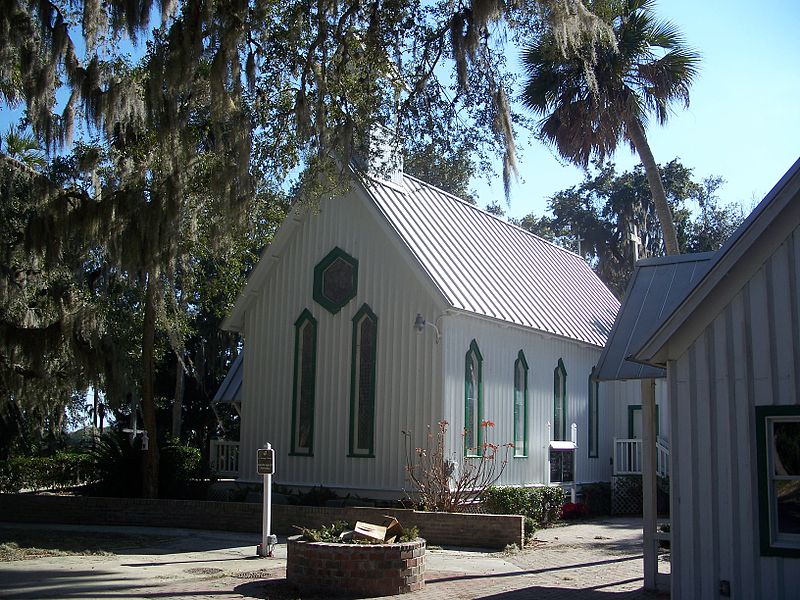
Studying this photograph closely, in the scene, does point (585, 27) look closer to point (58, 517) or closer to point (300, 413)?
point (300, 413)

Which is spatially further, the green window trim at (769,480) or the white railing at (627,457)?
the white railing at (627,457)

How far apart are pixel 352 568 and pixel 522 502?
26.6ft

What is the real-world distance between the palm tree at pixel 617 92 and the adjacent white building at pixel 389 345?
3782 mm

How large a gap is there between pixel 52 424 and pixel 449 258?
13.0 meters

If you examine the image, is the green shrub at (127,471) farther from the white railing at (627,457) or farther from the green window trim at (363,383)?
the white railing at (627,457)

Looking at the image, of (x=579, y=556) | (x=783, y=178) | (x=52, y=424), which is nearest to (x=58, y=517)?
(x=52, y=424)

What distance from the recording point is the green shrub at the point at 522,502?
1850 centimetres

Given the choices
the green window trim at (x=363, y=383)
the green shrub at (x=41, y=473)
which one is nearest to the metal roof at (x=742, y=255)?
the green window trim at (x=363, y=383)

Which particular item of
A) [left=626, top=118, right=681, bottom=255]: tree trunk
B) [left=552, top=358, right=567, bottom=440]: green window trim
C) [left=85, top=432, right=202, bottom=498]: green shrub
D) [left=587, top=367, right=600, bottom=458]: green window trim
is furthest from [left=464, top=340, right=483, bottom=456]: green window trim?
[left=626, top=118, right=681, bottom=255]: tree trunk

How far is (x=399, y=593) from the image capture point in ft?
37.5

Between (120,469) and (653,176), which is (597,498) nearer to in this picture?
(653,176)

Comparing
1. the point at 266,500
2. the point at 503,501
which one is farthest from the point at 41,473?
the point at 503,501

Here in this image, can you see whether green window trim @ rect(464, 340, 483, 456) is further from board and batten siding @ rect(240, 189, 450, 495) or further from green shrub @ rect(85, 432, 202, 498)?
green shrub @ rect(85, 432, 202, 498)

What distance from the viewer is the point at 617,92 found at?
24.4m
